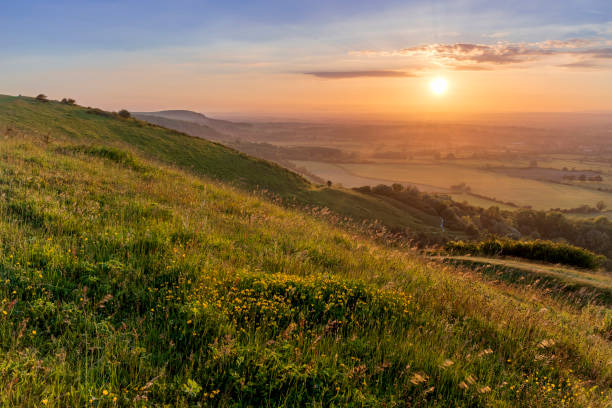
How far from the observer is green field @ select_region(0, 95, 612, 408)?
3.10 metres

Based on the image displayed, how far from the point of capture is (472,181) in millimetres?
132875

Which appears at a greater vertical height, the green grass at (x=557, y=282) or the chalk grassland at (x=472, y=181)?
the green grass at (x=557, y=282)

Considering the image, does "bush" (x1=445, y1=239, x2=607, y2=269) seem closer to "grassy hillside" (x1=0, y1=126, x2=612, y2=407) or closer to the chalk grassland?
"grassy hillside" (x1=0, y1=126, x2=612, y2=407)

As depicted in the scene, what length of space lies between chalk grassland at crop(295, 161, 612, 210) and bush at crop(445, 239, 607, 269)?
298 feet

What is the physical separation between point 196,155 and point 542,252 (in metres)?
Result: 35.5

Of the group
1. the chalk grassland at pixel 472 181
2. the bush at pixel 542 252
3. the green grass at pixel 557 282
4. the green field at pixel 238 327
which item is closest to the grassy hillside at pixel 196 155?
the bush at pixel 542 252

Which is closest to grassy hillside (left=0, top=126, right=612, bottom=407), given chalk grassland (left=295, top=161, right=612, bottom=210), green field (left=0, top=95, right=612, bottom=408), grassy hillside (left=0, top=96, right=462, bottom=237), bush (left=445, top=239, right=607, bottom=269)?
green field (left=0, top=95, right=612, bottom=408)

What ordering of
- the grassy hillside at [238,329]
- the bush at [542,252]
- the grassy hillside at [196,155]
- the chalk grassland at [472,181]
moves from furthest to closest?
the chalk grassland at [472,181] → the grassy hillside at [196,155] → the bush at [542,252] → the grassy hillside at [238,329]

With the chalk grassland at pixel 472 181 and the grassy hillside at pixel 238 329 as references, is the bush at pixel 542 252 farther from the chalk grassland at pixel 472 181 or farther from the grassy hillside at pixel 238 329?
the chalk grassland at pixel 472 181

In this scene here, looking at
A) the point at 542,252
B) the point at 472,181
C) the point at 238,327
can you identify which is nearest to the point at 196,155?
the point at 542,252

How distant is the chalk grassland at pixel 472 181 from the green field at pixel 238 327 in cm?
10581

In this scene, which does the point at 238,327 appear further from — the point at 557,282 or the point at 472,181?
the point at 472,181

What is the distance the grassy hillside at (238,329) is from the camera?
10.2 feet

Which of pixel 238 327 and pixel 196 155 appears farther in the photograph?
pixel 196 155
